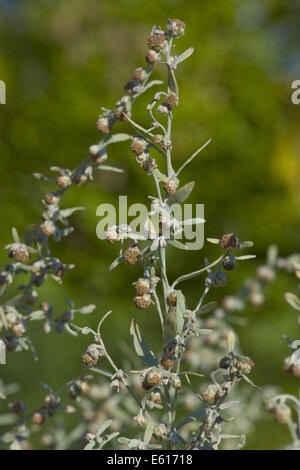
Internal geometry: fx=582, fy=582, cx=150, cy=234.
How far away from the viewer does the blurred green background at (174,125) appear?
3.88m

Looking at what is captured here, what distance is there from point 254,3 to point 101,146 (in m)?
4.00

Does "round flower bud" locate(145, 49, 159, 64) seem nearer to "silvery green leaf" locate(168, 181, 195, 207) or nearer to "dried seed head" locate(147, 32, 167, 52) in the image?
"dried seed head" locate(147, 32, 167, 52)

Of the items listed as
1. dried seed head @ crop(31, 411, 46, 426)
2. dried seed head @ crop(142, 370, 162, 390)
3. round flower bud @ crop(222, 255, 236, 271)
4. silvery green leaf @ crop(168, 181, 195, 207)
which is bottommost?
dried seed head @ crop(31, 411, 46, 426)

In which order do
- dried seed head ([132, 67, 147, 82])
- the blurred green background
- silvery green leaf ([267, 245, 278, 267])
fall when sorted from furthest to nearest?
the blurred green background, silvery green leaf ([267, 245, 278, 267]), dried seed head ([132, 67, 147, 82])

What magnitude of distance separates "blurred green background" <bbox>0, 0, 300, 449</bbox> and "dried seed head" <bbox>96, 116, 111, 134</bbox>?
3.04 m

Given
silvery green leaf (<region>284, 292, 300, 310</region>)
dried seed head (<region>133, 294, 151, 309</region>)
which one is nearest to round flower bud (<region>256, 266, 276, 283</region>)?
silvery green leaf (<region>284, 292, 300, 310</region>)

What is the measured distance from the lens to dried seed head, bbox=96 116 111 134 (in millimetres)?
650

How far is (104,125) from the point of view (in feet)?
2.15

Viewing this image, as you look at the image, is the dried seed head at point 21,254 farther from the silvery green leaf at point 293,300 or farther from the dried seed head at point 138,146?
the silvery green leaf at point 293,300

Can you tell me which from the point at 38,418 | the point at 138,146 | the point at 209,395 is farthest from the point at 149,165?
the point at 38,418

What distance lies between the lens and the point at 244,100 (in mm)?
3932

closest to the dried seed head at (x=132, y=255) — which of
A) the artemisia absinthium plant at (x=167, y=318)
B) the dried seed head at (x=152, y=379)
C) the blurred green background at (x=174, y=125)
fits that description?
the artemisia absinthium plant at (x=167, y=318)

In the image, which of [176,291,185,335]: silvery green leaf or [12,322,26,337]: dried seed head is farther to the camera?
[12,322,26,337]: dried seed head
